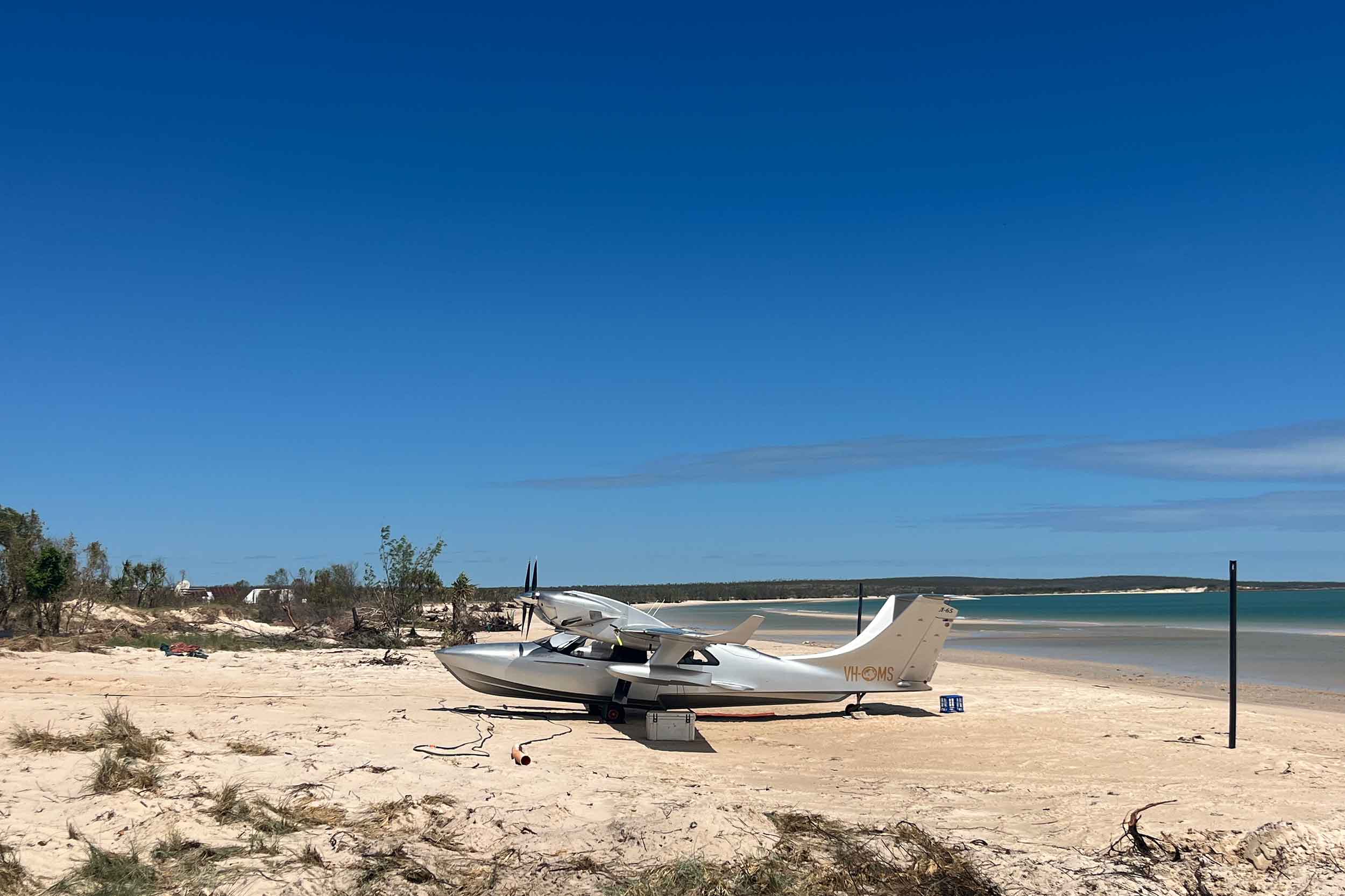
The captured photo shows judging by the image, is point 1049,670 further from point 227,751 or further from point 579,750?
point 227,751

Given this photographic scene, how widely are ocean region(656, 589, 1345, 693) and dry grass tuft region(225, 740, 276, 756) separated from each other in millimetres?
22969

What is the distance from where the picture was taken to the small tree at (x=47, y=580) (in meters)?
26.2

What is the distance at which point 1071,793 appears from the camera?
9.68 metres

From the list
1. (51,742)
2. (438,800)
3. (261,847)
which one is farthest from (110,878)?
(51,742)

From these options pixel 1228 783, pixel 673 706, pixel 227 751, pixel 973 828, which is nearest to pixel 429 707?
pixel 673 706

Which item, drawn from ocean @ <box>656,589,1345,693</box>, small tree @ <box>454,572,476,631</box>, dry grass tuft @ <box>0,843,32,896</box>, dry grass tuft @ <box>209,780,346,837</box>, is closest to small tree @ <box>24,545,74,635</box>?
small tree @ <box>454,572,476,631</box>

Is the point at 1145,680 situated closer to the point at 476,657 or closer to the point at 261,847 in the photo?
the point at 476,657

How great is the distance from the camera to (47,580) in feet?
86.6

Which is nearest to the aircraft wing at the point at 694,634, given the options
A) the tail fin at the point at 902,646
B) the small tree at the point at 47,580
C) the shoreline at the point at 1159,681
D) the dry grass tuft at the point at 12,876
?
the tail fin at the point at 902,646

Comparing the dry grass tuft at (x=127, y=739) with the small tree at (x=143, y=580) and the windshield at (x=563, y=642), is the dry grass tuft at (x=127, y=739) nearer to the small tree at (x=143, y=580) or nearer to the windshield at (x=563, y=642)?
the windshield at (x=563, y=642)

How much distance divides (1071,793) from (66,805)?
958 cm

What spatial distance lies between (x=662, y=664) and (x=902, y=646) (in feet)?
14.8

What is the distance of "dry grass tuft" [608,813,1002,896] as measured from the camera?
20.5ft

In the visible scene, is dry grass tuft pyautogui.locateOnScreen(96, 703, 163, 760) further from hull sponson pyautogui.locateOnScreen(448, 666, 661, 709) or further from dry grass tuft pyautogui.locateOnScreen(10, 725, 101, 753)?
hull sponson pyautogui.locateOnScreen(448, 666, 661, 709)
